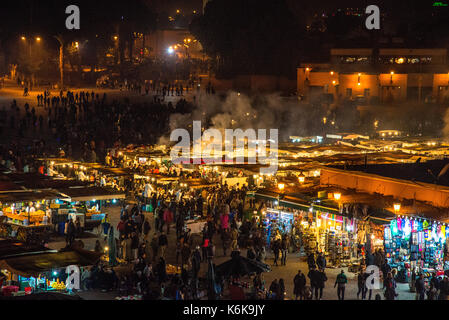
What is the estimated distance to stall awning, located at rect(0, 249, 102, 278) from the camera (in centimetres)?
1494

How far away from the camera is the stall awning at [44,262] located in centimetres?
1494

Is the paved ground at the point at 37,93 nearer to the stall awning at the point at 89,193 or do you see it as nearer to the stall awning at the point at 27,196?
the stall awning at the point at 89,193

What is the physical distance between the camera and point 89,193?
2230 centimetres

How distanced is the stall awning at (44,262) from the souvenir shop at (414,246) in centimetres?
683

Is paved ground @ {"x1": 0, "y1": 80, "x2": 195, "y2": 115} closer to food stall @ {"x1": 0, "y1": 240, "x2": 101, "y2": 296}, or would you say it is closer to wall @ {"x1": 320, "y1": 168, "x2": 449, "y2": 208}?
wall @ {"x1": 320, "y1": 168, "x2": 449, "y2": 208}

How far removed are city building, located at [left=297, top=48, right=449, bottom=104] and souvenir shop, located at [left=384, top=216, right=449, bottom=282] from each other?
3364 centimetres

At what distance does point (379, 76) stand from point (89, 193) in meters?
33.9

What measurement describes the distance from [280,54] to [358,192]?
38.2 metres

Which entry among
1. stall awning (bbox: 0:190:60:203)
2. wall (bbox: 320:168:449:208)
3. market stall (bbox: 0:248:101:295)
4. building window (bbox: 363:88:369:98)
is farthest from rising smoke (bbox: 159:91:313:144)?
market stall (bbox: 0:248:101:295)

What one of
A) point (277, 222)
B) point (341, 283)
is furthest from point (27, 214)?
point (341, 283)

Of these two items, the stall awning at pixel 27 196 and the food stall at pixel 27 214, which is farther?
the stall awning at pixel 27 196

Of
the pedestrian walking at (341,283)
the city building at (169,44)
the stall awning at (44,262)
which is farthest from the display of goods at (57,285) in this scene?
the city building at (169,44)
